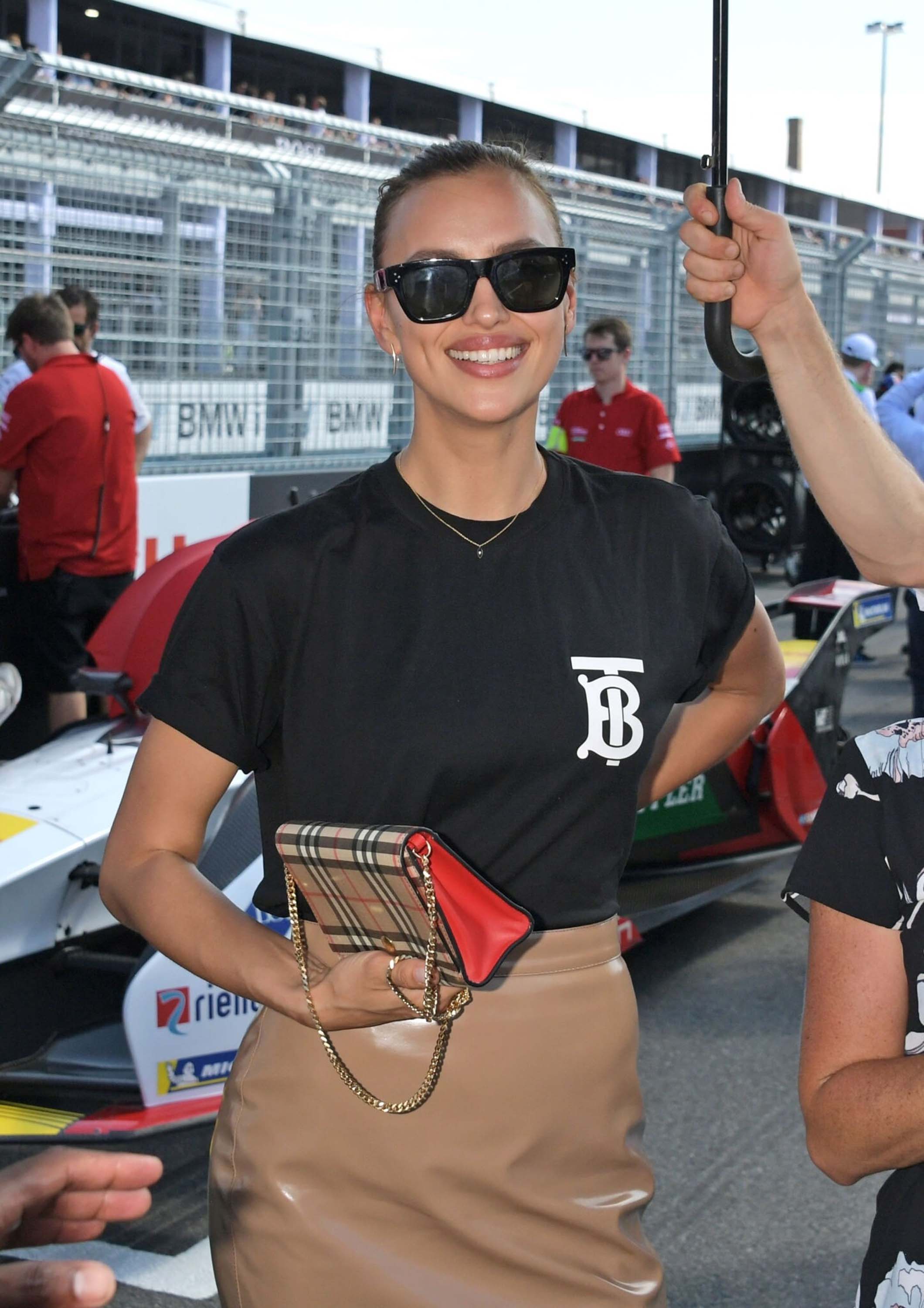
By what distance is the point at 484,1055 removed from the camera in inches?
67.8

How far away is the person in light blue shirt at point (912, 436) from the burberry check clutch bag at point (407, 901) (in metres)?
5.23

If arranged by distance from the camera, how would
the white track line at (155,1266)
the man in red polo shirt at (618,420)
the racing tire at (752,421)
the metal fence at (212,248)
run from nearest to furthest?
the white track line at (155,1266)
the metal fence at (212,248)
the man in red polo shirt at (618,420)
the racing tire at (752,421)

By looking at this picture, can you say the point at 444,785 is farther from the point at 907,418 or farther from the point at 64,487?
the point at 907,418

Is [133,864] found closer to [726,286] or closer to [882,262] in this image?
[726,286]

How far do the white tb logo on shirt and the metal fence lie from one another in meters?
5.53

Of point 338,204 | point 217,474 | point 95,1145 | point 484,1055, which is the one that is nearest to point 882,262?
point 338,204

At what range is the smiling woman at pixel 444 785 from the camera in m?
1.72

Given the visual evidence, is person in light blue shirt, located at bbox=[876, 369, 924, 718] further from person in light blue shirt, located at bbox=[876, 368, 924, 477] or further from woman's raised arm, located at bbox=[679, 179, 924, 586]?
woman's raised arm, located at bbox=[679, 179, 924, 586]

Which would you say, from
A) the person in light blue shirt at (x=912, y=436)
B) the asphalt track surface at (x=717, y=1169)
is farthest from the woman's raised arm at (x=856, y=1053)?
the person in light blue shirt at (x=912, y=436)

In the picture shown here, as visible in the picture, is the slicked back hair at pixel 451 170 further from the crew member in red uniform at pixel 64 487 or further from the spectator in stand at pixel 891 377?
the spectator in stand at pixel 891 377

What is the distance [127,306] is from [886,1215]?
25.3 ft

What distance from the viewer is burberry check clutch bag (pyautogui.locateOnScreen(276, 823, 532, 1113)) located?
1.48 meters

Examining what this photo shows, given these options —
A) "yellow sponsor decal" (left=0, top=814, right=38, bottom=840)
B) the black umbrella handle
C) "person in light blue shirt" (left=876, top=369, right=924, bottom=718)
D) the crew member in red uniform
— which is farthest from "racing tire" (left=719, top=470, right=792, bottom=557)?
the black umbrella handle

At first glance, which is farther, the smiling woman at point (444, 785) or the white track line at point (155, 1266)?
the white track line at point (155, 1266)
